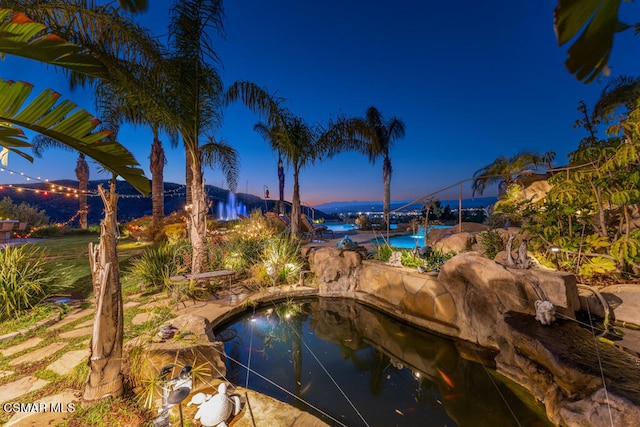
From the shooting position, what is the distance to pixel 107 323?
224 centimetres

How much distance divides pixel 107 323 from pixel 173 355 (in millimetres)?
795

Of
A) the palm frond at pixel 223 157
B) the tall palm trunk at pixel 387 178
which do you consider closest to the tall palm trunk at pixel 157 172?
the palm frond at pixel 223 157

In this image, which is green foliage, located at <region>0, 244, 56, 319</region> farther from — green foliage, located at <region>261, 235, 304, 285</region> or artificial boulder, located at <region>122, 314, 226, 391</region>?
green foliage, located at <region>261, 235, 304, 285</region>

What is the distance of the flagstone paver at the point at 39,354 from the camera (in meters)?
3.05

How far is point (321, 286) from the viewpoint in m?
6.21

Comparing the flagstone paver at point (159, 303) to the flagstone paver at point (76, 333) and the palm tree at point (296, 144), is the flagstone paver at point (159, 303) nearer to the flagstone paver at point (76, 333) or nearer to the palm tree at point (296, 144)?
the flagstone paver at point (76, 333)

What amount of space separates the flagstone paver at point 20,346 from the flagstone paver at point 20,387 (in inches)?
34.2

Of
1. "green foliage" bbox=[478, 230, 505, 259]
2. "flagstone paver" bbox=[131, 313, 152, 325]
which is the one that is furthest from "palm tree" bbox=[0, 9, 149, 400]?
"green foliage" bbox=[478, 230, 505, 259]

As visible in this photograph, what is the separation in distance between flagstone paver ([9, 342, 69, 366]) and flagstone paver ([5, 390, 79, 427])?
110cm

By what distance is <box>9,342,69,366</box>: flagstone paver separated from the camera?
3053 mm

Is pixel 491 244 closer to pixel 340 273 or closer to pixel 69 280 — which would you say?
pixel 340 273

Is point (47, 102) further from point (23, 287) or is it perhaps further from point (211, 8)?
point (211, 8)

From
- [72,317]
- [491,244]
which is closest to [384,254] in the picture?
[491,244]

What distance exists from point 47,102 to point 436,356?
504cm
